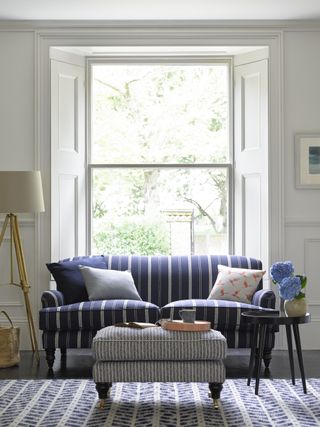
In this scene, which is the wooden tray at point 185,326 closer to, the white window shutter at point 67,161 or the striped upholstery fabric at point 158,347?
the striped upholstery fabric at point 158,347

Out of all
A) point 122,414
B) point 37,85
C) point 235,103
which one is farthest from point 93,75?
point 122,414

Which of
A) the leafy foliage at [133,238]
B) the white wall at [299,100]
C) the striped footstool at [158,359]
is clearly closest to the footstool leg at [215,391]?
the striped footstool at [158,359]

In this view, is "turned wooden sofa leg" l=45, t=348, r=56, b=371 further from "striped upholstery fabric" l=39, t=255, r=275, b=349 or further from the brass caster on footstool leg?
the brass caster on footstool leg

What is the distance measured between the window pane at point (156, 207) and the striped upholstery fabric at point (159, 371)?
2.68 meters

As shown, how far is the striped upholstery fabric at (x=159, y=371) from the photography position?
15.8 ft

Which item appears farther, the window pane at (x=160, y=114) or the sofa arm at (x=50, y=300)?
the window pane at (x=160, y=114)

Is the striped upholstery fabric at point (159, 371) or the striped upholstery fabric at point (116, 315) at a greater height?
the striped upholstery fabric at point (116, 315)

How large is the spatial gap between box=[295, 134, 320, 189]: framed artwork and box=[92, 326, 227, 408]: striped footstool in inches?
105

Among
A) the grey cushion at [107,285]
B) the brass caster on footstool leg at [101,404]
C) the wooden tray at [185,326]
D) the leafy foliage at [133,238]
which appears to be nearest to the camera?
the brass caster on footstool leg at [101,404]

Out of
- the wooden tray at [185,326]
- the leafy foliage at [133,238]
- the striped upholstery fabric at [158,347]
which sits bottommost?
the striped upholstery fabric at [158,347]

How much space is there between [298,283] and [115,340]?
52.2 inches

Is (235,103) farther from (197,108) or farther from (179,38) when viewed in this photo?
(179,38)

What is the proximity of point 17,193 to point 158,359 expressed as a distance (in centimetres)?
222

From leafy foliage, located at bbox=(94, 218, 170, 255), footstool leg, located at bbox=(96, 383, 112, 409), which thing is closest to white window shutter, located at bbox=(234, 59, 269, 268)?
leafy foliage, located at bbox=(94, 218, 170, 255)
